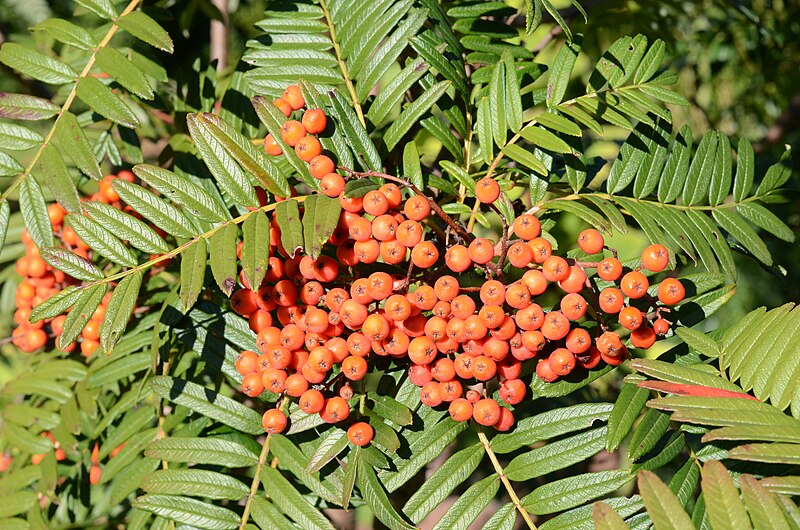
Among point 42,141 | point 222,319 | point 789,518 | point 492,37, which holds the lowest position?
point 222,319

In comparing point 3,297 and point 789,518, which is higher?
point 789,518

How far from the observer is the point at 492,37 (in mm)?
1427

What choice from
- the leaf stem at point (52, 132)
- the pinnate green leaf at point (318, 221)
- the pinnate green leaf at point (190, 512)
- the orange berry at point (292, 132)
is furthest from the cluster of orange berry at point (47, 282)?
the pinnate green leaf at point (318, 221)

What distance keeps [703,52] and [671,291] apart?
2023mm

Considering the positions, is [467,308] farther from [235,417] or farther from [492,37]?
[492,37]

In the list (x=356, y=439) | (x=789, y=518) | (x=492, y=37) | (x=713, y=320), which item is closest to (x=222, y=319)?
(x=356, y=439)

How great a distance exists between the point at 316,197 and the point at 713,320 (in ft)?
9.46

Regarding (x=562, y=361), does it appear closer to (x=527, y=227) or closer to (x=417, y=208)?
(x=527, y=227)

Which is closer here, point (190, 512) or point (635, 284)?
point (635, 284)

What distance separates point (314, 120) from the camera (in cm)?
110

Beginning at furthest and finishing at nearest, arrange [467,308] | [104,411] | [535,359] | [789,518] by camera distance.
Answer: [104,411], [535,359], [467,308], [789,518]

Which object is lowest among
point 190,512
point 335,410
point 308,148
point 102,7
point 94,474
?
point 94,474

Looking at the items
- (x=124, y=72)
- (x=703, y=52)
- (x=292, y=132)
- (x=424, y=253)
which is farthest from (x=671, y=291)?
(x=703, y=52)

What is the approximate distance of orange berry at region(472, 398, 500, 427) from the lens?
1.06 m
